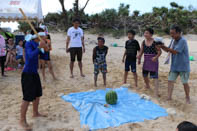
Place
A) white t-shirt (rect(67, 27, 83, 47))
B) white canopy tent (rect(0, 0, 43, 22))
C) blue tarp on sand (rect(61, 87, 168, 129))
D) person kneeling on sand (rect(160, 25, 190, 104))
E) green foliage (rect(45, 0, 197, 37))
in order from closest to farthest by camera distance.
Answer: blue tarp on sand (rect(61, 87, 168, 129))
person kneeling on sand (rect(160, 25, 190, 104))
white t-shirt (rect(67, 27, 83, 47))
white canopy tent (rect(0, 0, 43, 22))
green foliage (rect(45, 0, 197, 37))

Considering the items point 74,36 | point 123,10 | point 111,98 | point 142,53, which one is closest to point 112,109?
point 111,98

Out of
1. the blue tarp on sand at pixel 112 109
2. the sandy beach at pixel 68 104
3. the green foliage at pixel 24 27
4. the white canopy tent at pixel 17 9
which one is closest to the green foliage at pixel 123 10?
the green foliage at pixel 24 27

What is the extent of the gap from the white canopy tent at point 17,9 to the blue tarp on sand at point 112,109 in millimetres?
5147

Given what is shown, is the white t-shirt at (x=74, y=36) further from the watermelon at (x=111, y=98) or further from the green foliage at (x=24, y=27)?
the green foliage at (x=24, y=27)

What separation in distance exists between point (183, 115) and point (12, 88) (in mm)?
4307

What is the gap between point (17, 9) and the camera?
8.34m

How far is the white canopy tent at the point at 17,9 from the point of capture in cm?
828

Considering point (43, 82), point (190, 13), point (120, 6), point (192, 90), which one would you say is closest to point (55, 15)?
point (120, 6)

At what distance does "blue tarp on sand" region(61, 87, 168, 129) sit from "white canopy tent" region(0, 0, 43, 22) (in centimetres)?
515

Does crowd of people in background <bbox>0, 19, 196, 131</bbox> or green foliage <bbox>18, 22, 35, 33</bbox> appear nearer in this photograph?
crowd of people in background <bbox>0, 19, 196, 131</bbox>

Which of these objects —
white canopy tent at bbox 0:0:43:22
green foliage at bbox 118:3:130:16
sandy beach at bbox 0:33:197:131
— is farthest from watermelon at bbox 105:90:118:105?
green foliage at bbox 118:3:130:16

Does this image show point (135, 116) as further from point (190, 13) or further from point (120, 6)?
point (120, 6)

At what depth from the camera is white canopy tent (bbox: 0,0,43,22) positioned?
8.28 m

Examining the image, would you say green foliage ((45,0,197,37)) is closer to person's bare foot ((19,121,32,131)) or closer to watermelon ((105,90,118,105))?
watermelon ((105,90,118,105))
